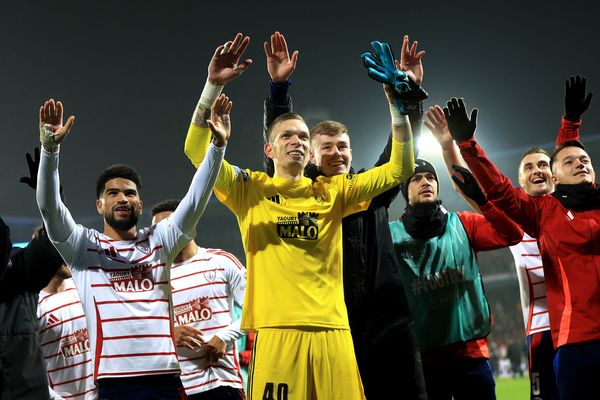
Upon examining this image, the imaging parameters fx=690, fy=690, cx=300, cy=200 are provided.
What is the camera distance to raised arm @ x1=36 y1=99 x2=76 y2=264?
358 centimetres

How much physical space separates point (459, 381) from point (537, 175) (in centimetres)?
189

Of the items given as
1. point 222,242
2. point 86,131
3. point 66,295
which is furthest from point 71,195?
point 66,295

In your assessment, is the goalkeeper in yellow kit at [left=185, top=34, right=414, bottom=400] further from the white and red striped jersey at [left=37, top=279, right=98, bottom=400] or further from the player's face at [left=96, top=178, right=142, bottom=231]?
the white and red striped jersey at [left=37, top=279, right=98, bottom=400]

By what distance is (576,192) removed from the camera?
427 cm

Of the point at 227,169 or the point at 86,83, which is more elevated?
the point at 86,83

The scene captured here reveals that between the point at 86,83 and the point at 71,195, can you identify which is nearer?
the point at 86,83

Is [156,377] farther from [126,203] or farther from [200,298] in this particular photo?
[200,298]

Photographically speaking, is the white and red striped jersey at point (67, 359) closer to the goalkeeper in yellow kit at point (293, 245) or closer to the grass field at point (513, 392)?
the goalkeeper in yellow kit at point (293, 245)

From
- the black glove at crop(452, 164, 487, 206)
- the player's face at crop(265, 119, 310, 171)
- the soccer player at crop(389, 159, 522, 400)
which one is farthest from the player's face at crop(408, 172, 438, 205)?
the player's face at crop(265, 119, 310, 171)

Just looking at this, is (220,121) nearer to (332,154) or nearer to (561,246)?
(332,154)

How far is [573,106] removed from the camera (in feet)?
16.3

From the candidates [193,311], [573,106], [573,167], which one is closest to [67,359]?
[193,311]

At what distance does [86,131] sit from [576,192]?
2265 centimetres

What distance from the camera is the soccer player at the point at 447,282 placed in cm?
453
